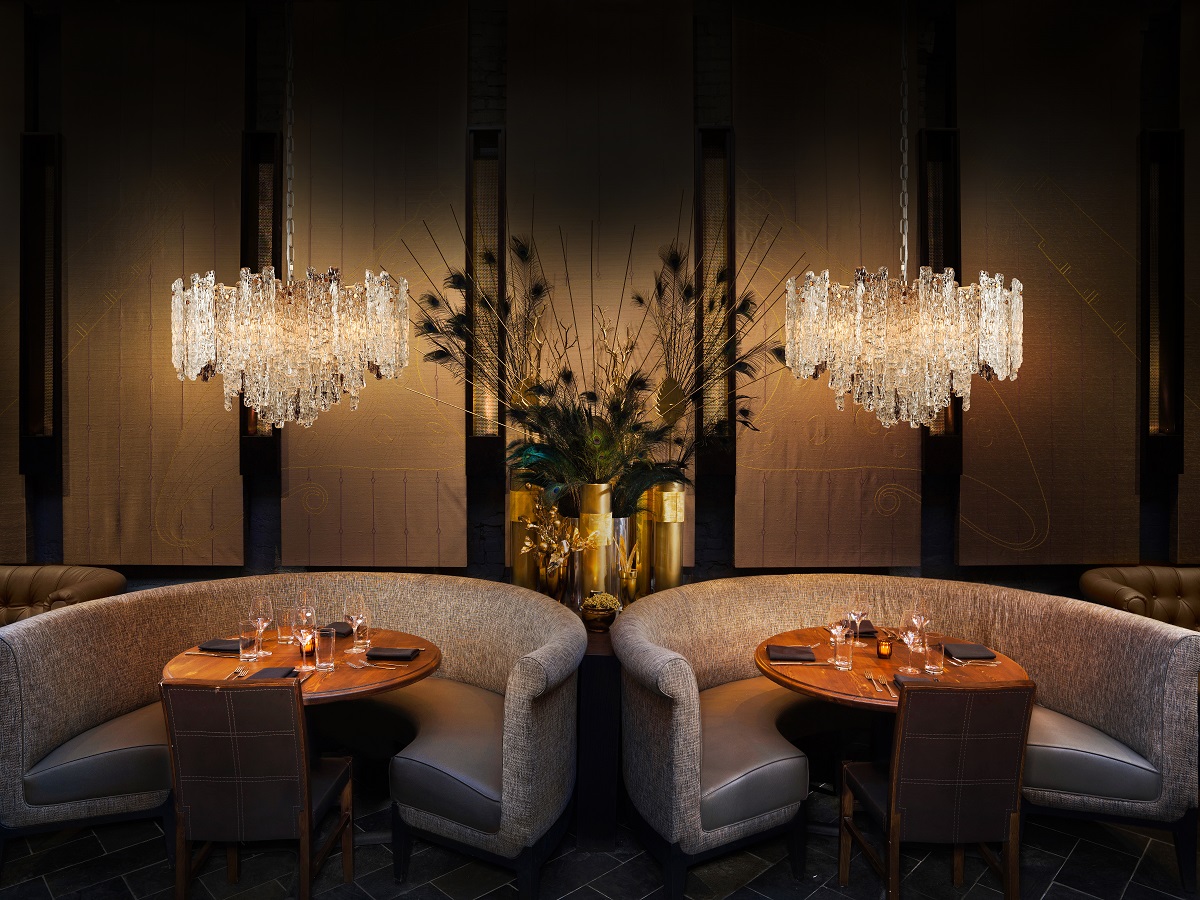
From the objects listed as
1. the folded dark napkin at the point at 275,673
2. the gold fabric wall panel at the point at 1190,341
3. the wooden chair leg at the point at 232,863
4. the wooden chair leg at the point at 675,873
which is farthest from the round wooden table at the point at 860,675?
the gold fabric wall panel at the point at 1190,341

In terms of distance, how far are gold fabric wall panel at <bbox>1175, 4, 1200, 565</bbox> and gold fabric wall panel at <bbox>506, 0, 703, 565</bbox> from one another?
2.89 metres

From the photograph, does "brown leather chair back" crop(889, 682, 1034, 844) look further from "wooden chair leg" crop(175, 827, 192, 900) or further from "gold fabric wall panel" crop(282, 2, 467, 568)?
"gold fabric wall panel" crop(282, 2, 467, 568)

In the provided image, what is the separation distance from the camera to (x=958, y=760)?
7.32ft

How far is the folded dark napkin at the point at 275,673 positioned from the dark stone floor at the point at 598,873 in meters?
0.74

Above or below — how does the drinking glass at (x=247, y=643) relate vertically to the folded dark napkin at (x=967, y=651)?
above

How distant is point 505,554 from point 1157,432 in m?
3.98

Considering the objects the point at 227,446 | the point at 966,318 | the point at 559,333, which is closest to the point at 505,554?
the point at 559,333

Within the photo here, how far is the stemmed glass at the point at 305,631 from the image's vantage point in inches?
112

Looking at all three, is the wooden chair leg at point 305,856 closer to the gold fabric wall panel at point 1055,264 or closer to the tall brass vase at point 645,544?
the tall brass vase at point 645,544

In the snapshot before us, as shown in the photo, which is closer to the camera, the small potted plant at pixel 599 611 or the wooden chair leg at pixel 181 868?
the wooden chair leg at pixel 181 868

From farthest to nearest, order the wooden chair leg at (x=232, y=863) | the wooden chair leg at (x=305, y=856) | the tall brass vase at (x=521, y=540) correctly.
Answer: the tall brass vase at (x=521, y=540) → the wooden chair leg at (x=232, y=863) → the wooden chair leg at (x=305, y=856)

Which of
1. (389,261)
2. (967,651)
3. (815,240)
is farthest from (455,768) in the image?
(815,240)

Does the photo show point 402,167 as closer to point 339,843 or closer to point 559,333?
point 559,333

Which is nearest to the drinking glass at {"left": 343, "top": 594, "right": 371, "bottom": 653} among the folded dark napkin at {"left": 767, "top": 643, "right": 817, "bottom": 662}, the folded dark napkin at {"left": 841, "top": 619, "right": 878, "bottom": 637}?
the folded dark napkin at {"left": 767, "top": 643, "right": 817, "bottom": 662}
